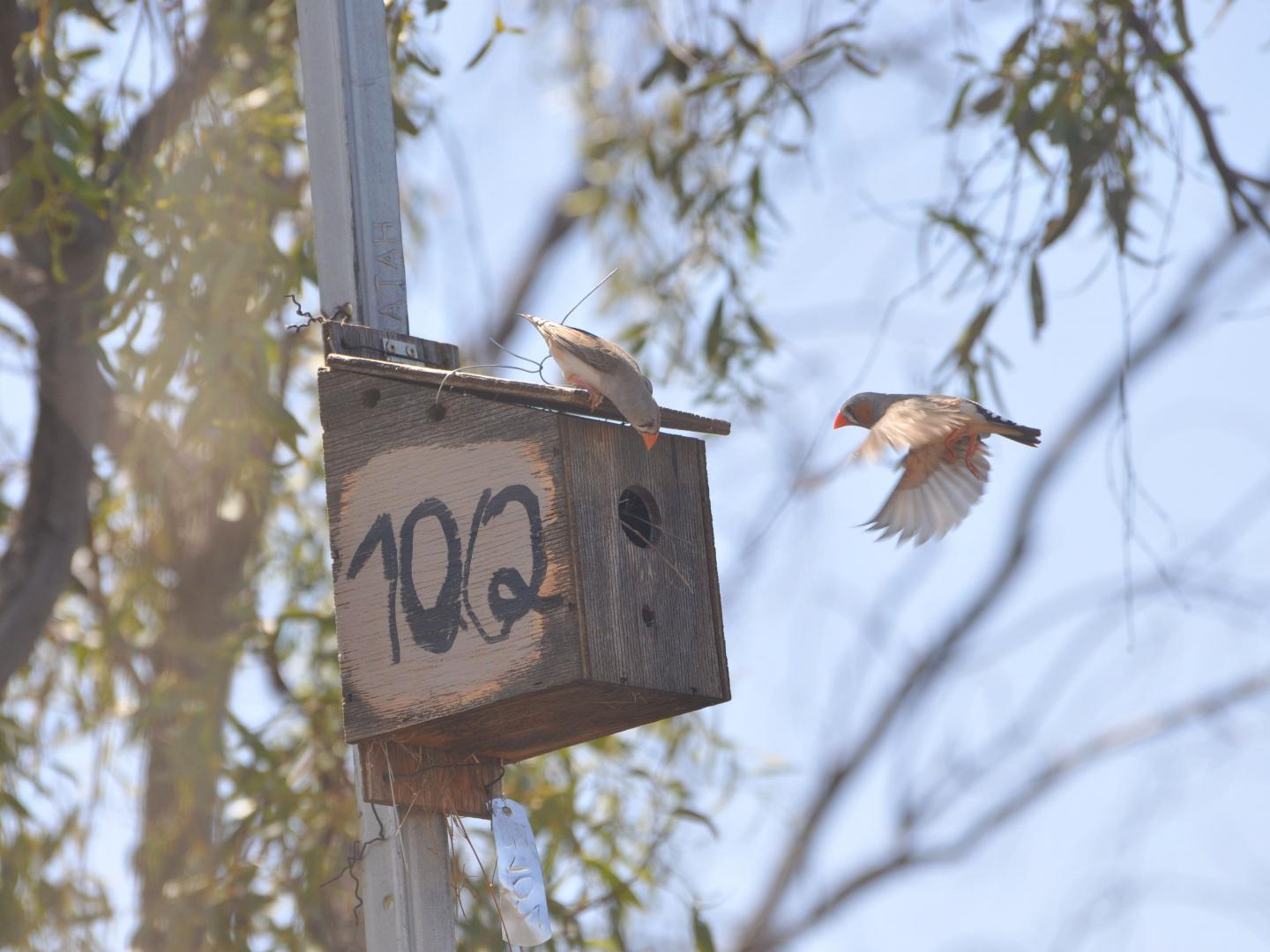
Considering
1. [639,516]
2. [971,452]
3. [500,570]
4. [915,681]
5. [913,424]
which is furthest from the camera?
[915,681]

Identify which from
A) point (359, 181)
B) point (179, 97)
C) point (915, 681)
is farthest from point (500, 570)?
point (915, 681)

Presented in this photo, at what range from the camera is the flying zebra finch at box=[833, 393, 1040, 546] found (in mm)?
3496

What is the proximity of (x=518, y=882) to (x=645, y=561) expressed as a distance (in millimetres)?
560

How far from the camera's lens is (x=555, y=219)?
27.9 feet

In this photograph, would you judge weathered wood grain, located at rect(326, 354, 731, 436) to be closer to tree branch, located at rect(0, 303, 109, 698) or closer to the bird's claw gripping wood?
the bird's claw gripping wood

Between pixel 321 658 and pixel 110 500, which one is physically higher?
pixel 110 500

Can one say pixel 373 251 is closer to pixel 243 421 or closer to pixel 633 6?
pixel 243 421

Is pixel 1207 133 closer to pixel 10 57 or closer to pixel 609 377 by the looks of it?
pixel 609 377

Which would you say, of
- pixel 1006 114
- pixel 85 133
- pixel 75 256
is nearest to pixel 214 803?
pixel 75 256

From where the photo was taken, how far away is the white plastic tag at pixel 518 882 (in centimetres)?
277

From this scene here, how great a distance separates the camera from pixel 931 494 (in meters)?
3.70

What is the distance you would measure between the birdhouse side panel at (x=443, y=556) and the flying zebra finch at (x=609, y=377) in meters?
0.13

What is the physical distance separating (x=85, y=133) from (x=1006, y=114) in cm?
219

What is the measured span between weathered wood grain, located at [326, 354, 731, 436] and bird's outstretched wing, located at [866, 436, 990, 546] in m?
0.95
